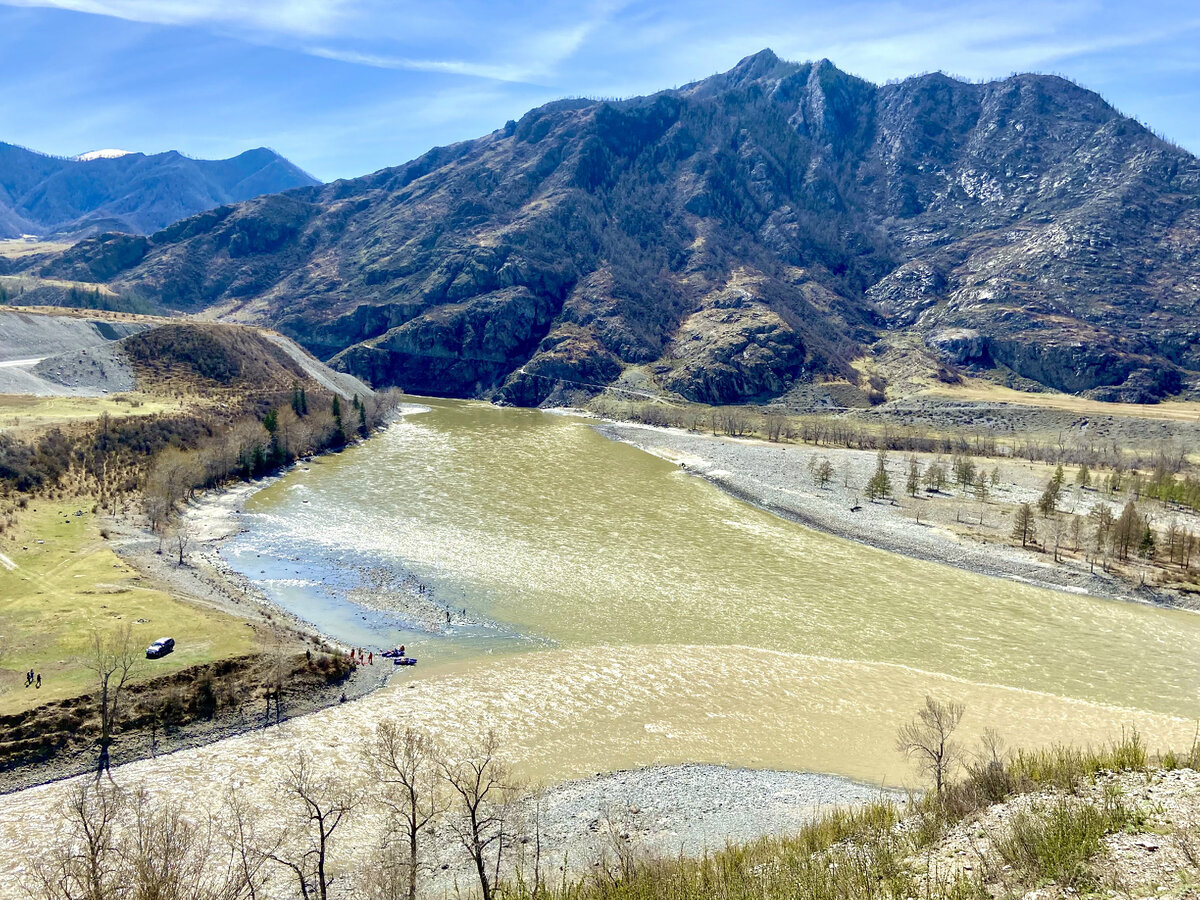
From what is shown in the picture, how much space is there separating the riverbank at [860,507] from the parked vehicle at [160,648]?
71.6m

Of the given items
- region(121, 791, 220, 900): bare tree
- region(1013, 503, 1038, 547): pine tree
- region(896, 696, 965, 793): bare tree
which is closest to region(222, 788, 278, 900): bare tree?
region(121, 791, 220, 900): bare tree

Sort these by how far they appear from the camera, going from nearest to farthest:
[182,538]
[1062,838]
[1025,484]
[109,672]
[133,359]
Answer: [1062,838]
[109,672]
[182,538]
[1025,484]
[133,359]

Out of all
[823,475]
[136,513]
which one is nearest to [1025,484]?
[823,475]

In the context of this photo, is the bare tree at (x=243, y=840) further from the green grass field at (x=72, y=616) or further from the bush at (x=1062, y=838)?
the bush at (x=1062, y=838)

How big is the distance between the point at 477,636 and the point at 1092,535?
7420 centimetres

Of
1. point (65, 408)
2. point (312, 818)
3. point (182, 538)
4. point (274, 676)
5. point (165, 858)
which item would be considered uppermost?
point (65, 408)

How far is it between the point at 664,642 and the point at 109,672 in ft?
119

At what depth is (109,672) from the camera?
1411 inches

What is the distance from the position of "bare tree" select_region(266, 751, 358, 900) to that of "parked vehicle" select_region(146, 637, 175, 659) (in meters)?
14.1

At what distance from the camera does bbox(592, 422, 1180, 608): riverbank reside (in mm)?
66438

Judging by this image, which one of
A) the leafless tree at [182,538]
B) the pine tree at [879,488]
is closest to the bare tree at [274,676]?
the leafless tree at [182,538]

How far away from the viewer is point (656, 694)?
42.6 metres

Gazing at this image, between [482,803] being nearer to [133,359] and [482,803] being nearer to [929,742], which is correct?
[929,742]

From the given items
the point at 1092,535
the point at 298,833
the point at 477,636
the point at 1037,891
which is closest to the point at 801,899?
the point at 1037,891
